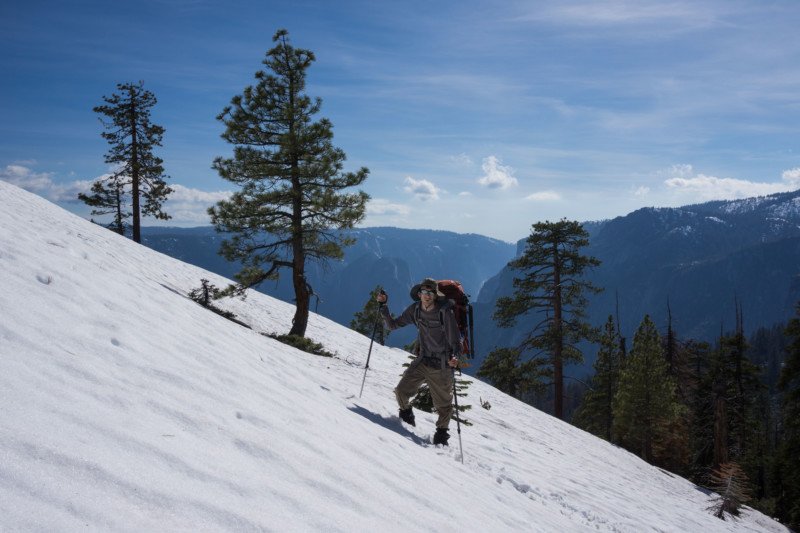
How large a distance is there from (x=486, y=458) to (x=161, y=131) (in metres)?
28.5

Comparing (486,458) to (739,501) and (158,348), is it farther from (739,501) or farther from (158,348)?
(739,501)

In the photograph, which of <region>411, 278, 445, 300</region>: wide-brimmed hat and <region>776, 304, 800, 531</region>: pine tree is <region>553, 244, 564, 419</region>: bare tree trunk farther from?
<region>411, 278, 445, 300</region>: wide-brimmed hat

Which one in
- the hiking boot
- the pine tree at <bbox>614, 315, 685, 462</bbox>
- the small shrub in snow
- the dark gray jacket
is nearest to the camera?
the dark gray jacket

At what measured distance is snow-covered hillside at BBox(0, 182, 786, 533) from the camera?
7.47 ft

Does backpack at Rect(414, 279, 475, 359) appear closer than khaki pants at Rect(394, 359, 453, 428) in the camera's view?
No

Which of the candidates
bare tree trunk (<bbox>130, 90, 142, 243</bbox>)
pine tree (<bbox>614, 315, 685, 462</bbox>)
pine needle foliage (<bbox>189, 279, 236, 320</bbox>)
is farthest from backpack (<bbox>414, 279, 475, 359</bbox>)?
bare tree trunk (<bbox>130, 90, 142, 243</bbox>)

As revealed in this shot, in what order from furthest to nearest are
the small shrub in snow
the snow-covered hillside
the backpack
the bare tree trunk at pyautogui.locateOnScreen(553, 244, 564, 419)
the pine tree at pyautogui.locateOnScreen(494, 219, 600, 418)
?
the bare tree trunk at pyautogui.locateOnScreen(553, 244, 564, 419)
the pine tree at pyautogui.locateOnScreen(494, 219, 600, 418)
the small shrub in snow
the backpack
the snow-covered hillside

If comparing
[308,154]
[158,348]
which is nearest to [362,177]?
[308,154]

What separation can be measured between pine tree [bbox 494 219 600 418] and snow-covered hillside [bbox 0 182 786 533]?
13620 millimetres

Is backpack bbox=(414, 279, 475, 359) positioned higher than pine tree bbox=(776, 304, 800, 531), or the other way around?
backpack bbox=(414, 279, 475, 359)

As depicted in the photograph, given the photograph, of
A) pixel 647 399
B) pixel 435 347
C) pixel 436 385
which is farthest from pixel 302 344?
pixel 647 399

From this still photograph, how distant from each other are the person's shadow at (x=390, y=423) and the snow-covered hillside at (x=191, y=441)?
0.12ft

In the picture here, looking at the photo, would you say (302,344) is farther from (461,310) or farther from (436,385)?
(461,310)

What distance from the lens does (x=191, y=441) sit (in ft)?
9.98
